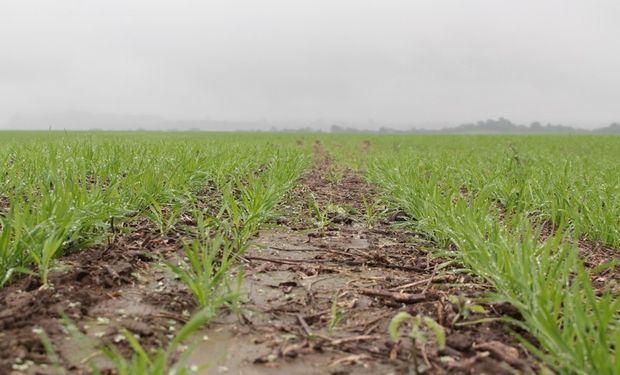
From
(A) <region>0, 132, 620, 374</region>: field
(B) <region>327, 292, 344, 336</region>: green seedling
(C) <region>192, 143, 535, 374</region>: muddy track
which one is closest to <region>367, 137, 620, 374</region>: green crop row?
(A) <region>0, 132, 620, 374</region>: field

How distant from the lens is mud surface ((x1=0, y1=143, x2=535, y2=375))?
58.9 inches

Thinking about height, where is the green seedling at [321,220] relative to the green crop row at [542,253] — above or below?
below

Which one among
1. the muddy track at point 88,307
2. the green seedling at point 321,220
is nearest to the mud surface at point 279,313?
the muddy track at point 88,307

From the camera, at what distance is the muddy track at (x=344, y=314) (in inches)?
59.7

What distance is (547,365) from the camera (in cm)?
148

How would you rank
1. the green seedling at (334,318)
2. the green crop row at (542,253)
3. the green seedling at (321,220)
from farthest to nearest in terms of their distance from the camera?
1. the green seedling at (321,220)
2. the green seedling at (334,318)
3. the green crop row at (542,253)

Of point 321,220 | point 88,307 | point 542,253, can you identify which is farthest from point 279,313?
point 321,220

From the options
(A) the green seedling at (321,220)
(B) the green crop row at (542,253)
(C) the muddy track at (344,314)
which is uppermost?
(B) the green crop row at (542,253)

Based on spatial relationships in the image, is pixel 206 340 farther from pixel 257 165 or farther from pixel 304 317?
pixel 257 165

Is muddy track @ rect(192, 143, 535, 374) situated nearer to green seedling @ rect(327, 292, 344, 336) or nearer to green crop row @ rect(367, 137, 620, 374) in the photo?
green seedling @ rect(327, 292, 344, 336)

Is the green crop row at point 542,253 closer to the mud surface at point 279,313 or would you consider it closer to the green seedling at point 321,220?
the mud surface at point 279,313

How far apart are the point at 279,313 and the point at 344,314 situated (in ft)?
0.86

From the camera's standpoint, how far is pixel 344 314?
6.33ft

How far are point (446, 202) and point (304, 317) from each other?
1747 millimetres
